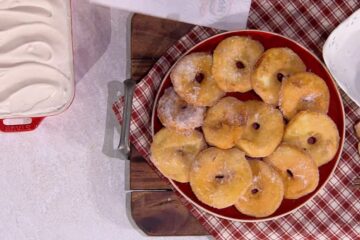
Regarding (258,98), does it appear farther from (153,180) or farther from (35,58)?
(35,58)

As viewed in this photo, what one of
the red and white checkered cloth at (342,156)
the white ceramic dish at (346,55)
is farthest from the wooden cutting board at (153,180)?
the white ceramic dish at (346,55)

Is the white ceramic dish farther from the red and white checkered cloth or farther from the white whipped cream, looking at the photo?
Result: the white whipped cream

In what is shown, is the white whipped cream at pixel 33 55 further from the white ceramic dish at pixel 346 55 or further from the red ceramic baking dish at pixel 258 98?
the white ceramic dish at pixel 346 55

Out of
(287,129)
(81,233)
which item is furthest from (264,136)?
(81,233)

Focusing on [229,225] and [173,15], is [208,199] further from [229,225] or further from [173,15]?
[173,15]

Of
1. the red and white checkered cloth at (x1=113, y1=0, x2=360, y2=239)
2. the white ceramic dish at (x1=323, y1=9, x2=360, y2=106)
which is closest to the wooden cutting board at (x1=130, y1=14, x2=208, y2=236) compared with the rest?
the red and white checkered cloth at (x1=113, y1=0, x2=360, y2=239)

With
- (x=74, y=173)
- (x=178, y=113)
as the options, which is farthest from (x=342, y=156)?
(x=74, y=173)

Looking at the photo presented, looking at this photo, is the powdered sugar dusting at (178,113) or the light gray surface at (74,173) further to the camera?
the light gray surface at (74,173)
